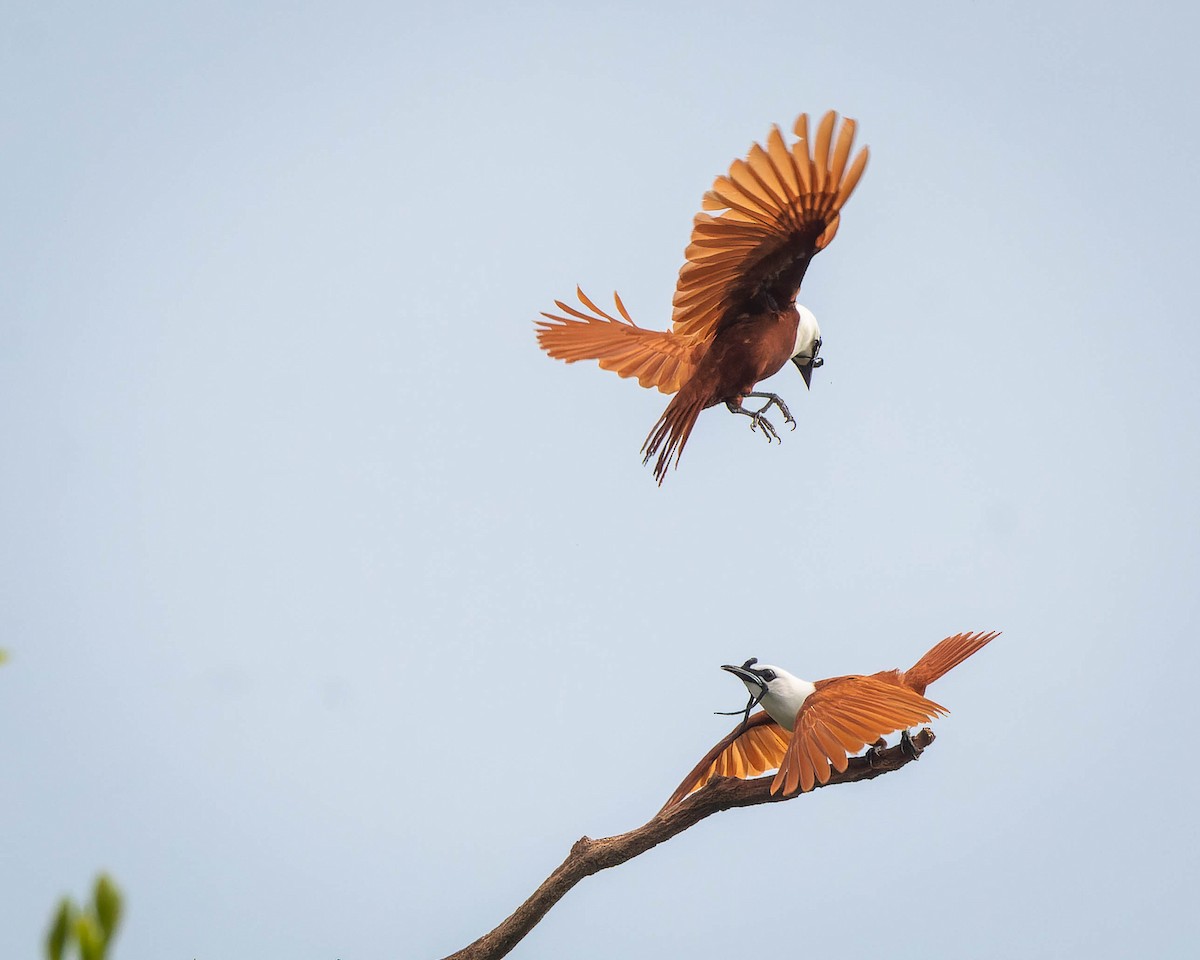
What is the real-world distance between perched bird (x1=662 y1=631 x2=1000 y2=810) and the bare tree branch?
0.45 ft

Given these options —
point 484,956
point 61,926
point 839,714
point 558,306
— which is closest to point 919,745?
point 839,714

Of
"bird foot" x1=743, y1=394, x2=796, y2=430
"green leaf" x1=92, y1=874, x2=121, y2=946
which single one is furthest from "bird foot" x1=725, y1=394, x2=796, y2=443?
"green leaf" x1=92, y1=874, x2=121, y2=946

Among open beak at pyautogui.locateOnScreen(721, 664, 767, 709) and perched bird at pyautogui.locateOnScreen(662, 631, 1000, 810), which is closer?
perched bird at pyautogui.locateOnScreen(662, 631, 1000, 810)

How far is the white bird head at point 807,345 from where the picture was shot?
5.77 m

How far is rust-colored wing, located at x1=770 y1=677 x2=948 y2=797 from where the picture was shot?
4.38m

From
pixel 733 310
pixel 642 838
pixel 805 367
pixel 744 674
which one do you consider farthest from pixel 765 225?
pixel 642 838

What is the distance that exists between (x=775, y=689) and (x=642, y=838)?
0.71 metres

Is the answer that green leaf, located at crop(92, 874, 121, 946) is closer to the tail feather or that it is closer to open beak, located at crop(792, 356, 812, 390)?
the tail feather

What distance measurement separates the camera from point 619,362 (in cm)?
552

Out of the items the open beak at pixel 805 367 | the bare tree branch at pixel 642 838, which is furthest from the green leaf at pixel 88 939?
the open beak at pixel 805 367

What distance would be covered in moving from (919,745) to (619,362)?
6.26ft

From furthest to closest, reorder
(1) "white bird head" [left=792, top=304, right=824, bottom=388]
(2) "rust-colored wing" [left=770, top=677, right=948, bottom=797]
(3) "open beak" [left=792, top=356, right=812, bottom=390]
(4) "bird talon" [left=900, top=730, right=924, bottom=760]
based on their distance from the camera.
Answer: (3) "open beak" [left=792, top=356, right=812, bottom=390], (1) "white bird head" [left=792, top=304, right=824, bottom=388], (4) "bird talon" [left=900, top=730, right=924, bottom=760], (2) "rust-colored wing" [left=770, top=677, right=948, bottom=797]

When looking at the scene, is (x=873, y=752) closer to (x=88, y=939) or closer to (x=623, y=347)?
(x=623, y=347)

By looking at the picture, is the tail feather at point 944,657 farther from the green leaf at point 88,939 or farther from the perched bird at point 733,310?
the green leaf at point 88,939
